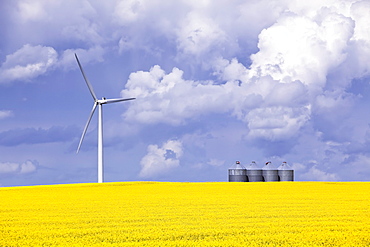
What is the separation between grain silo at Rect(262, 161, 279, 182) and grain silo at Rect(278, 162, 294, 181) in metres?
0.43

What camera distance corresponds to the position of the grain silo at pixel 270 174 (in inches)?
2360

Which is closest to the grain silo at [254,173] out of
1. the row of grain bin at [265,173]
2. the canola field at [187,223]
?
the row of grain bin at [265,173]

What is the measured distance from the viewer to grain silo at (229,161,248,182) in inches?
2319

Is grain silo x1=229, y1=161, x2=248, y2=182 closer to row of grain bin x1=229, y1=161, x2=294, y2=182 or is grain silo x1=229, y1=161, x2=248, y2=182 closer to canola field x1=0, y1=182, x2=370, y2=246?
row of grain bin x1=229, y1=161, x2=294, y2=182

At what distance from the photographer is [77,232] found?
1877 centimetres

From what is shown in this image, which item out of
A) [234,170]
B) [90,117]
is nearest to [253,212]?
[90,117]

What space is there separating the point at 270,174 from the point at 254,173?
1737mm

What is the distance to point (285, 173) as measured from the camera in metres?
60.0

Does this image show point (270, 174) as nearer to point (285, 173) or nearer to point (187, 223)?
point (285, 173)

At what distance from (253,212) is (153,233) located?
7.62 metres

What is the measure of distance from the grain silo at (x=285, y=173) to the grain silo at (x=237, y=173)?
3931 millimetres

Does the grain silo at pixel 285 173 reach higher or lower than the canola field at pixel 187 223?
higher

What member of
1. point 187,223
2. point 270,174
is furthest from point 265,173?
point 187,223

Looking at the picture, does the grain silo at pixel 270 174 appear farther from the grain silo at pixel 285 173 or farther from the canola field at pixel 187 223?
the canola field at pixel 187 223
